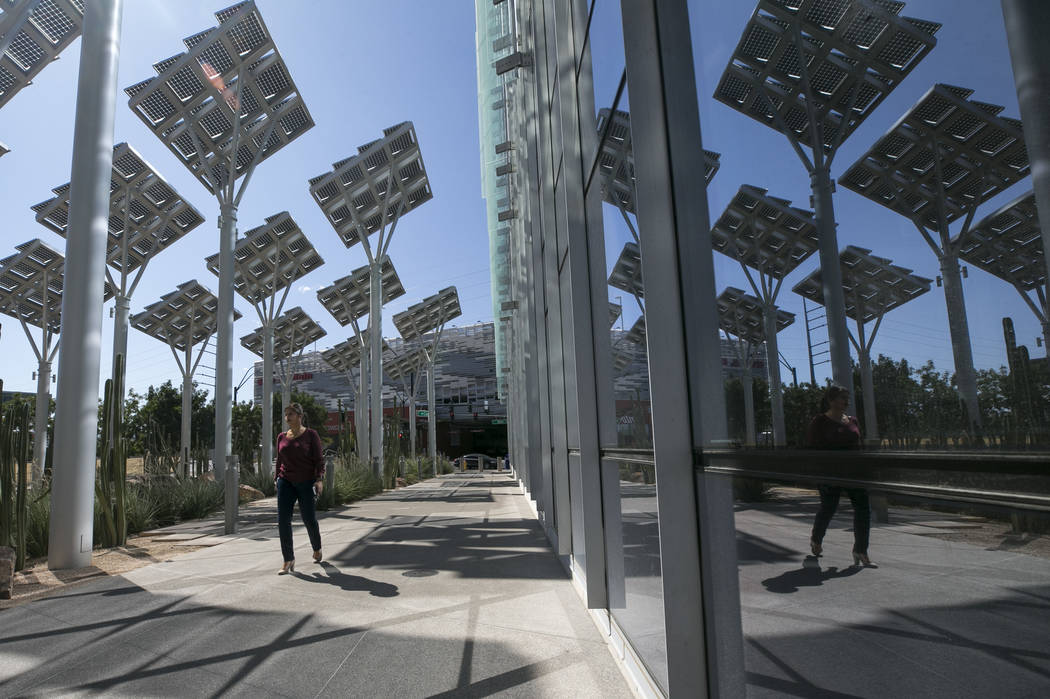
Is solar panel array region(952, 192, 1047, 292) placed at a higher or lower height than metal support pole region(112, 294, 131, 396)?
lower

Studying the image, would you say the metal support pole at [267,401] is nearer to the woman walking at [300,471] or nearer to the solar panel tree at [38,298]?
the solar panel tree at [38,298]

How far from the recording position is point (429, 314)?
4078cm

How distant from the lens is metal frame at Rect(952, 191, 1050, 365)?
2.48 ft

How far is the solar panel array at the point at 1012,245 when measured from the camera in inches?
30.1

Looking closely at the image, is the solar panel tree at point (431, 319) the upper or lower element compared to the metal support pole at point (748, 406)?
upper

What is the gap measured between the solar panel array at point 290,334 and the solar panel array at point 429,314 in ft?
16.7

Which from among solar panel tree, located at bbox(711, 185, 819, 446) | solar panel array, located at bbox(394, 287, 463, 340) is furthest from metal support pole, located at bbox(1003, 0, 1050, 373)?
solar panel array, located at bbox(394, 287, 463, 340)

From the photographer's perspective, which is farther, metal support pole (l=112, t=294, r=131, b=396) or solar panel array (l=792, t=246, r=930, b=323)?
metal support pole (l=112, t=294, r=131, b=396)

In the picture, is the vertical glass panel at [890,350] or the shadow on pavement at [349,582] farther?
the shadow on pavement at [349,582]

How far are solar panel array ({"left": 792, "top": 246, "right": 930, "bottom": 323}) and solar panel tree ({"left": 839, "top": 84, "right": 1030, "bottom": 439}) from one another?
7 cm

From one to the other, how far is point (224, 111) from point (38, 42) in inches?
145

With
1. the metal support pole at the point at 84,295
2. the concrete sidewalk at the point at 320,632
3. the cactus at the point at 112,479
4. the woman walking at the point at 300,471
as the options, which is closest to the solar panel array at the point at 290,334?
the cactus at the point at 112,479

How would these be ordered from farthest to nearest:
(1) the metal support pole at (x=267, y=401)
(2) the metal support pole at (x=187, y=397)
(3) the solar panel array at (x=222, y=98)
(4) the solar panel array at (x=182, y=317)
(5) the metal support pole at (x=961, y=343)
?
(4) the solar panel array at (x=182, y=317) < (2) the metal support pole at (x=187, y=397) < (1) the metal support pole at (x=267, y=401) < (3) the solar panel array at (x=222, y=98) < (5) the metal support pole at (x=961, y=343)

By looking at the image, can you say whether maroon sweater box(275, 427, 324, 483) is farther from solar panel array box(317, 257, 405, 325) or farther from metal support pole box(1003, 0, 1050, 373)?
solar panel array box(317, 257, 405, 325)
